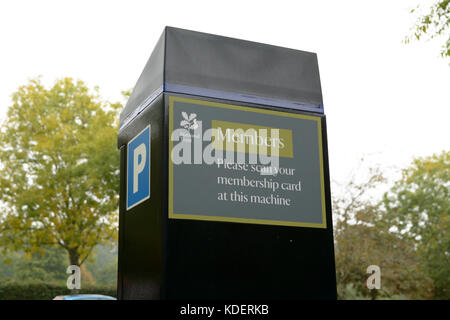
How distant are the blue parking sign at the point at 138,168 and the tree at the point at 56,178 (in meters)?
14.7

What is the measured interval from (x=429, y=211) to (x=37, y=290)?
1948 cm

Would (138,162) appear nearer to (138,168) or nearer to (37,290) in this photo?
(138,168)

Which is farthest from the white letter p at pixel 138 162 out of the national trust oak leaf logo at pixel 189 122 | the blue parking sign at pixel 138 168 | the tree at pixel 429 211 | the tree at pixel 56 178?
the tree at pixel 429 211

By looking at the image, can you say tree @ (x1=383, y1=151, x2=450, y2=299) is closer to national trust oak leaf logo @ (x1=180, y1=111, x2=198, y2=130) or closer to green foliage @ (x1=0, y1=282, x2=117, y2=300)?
green foliage @ (x1=0, y1=282, x2=117, y2=300)

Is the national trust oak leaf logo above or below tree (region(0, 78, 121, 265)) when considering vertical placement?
below

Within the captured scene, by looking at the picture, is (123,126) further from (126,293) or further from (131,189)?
(126,293)

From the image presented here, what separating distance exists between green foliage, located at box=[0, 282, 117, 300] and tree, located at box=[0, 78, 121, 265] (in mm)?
2254

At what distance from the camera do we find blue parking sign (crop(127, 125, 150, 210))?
296cm

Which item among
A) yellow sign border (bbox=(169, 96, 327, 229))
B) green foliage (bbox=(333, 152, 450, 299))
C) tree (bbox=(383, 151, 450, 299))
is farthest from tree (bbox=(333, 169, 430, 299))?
yellow sign border (bbox=(169, 96, 327, 229))

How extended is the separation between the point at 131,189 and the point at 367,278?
1763cm

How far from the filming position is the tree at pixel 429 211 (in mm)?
25219

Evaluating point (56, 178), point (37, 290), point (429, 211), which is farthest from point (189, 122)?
point (429, 211)

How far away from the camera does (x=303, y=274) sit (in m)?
2.89
